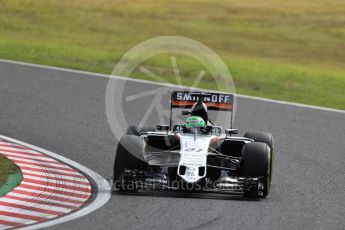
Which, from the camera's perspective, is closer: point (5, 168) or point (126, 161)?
point (126, 161)

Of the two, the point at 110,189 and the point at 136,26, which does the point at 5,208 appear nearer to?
the point at 110,189

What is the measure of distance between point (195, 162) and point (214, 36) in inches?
947

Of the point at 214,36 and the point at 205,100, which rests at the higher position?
the point at 214,36

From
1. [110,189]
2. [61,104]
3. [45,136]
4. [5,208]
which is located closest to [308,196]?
[110,189]

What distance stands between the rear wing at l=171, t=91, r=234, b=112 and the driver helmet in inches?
33.6

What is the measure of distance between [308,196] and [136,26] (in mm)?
24896

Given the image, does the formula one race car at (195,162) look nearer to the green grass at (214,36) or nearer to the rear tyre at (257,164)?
the rear tyre at (257,164)

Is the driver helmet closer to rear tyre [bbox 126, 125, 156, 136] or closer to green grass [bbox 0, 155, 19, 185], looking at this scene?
rear tyre [bbox 126, 125, 156, 136]

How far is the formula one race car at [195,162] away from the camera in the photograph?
13.5 meters

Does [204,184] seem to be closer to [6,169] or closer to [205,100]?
[205,100]

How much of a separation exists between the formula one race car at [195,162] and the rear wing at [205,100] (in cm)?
57

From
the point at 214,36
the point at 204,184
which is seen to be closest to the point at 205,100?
the point at 204,184

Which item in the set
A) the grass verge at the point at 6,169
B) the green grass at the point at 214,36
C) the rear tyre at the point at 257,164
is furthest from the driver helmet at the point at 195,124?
the green grass at the point at 214,36

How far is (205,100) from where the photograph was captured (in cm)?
1566
